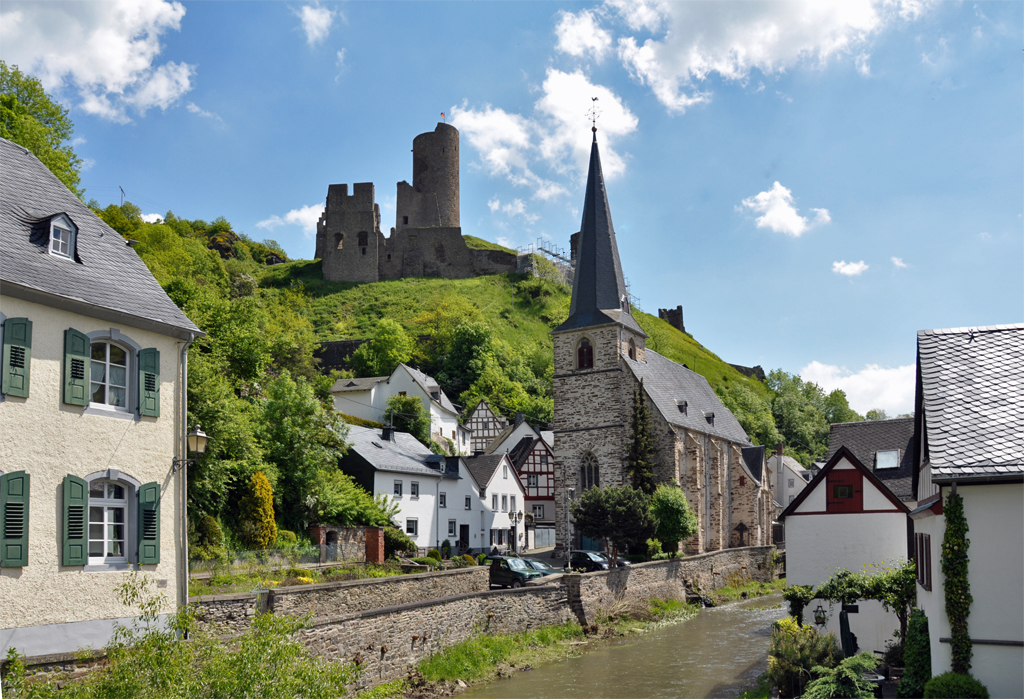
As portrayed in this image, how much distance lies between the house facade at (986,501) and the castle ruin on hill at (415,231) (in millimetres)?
91448

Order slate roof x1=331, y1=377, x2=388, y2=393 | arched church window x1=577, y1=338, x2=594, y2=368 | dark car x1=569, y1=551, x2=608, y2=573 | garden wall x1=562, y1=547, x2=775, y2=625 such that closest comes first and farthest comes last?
garden wall x1=562, y1=547, x2=775, y2=625
dark car x1=569, y1=551, x2=608, y2=573
arched church window x1=577, y1=338, x2=594, y2=368
slate roof x1=331, y1=377, x2=388, y2=393

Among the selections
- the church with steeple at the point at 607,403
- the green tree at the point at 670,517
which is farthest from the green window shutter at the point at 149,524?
the church with steeple at the point at 607,403

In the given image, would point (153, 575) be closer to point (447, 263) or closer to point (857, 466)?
point (857, 466)

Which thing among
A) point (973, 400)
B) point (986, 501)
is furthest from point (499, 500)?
point (986, 501)

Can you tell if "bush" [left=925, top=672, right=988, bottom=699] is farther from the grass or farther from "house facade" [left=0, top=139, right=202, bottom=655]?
"house facade" [left=0, top=139, right=202, bottom=655]

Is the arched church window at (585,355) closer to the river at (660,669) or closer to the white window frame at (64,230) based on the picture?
the river at (660,669)

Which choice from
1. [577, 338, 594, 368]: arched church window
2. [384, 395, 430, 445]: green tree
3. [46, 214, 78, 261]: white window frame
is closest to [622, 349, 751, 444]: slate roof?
[577, 338, 594, 368]: arched church window

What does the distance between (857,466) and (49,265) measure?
65.7ft

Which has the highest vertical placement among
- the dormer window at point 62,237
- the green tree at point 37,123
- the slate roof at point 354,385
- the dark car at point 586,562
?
the green tree at point 37,123

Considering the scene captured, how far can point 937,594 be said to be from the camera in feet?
39.4

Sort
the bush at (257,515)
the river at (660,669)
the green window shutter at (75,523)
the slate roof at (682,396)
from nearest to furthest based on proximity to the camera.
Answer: the green window shutter at (75,523), the river at (660,669), the bush at (257,515), the slate roof at (682,396)

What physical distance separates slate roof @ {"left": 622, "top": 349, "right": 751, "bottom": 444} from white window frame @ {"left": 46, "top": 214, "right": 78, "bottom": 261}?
35.1 meters

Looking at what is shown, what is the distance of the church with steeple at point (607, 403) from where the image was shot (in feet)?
151

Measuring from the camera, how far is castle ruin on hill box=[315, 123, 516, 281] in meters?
101
